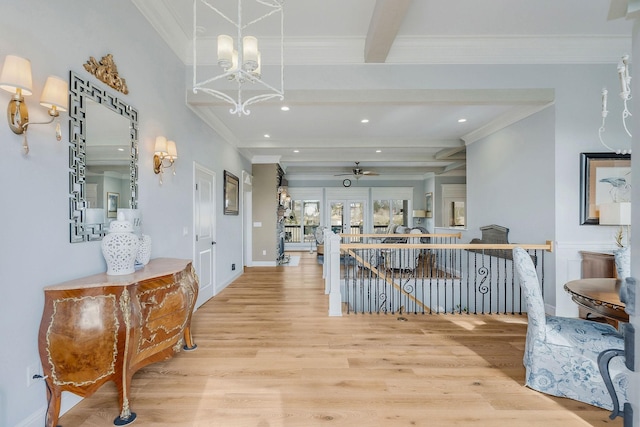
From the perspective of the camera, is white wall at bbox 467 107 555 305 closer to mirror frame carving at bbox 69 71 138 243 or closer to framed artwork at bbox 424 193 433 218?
framed artwork at bbox 424 193 433 218

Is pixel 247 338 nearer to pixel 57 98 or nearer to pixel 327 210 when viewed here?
pixel 57 98

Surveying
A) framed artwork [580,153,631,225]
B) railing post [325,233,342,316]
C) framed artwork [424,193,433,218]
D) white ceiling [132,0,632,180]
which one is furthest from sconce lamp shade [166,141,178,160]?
framed artwork [424,193,433,218]

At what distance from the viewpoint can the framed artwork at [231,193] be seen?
5.59 metres

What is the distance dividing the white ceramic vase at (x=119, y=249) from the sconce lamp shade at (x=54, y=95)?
80cm

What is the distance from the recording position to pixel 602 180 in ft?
12.3

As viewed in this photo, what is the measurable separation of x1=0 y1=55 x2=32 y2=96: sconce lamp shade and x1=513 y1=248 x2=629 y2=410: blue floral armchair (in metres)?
3.24

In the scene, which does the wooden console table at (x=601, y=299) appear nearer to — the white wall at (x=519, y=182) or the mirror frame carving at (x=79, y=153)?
the white wall at (x=519, y=182)

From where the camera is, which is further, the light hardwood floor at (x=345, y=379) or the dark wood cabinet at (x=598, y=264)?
the dark wood cabinet at (x=598, y=264)

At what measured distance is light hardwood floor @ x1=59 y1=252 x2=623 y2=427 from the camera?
200cm

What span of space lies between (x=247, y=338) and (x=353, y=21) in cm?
346

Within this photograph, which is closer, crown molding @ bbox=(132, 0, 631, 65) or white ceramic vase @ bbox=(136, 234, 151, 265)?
white ceramic vase @ bbox=(136, 234, 151, 265)

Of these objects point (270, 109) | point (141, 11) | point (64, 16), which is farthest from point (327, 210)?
point (64, 16)

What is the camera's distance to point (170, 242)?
3393 millimetres

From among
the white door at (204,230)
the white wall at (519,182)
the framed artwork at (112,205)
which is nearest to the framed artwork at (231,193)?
the white door at (204,230)
